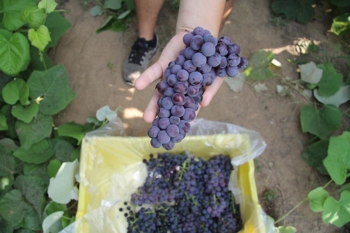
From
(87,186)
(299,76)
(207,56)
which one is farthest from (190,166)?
(299,76)

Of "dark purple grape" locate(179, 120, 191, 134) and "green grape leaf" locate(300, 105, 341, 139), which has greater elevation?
"dark purple grape" locate(179, 120, 191, 134)

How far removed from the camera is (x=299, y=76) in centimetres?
244

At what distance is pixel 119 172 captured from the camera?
1.99 metres

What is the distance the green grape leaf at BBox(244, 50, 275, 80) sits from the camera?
2.34 meters

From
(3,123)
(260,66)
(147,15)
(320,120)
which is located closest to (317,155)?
(320,120)

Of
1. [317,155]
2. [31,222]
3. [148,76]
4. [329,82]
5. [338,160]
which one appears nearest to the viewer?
[148,76]

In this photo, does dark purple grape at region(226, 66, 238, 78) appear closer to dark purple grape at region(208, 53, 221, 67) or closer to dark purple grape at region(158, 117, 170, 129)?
dark purple grape at region(208, 53, 221, 67)

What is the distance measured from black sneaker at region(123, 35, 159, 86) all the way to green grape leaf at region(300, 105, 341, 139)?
1124 mm

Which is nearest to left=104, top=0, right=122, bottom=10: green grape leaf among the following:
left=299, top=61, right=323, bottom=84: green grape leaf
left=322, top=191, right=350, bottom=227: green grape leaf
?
left=299, top=61, right=323, bottom=84: green grape leaf

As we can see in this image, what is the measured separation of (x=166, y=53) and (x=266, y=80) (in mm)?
1152

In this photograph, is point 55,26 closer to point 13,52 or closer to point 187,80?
point 13,52

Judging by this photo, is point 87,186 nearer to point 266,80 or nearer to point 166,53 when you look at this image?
point 166,53

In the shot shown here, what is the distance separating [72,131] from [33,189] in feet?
1.29

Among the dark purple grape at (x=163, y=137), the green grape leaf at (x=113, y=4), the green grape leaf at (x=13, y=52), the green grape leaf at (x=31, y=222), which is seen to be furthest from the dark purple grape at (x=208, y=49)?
the green grape leaf at (x=113, y=4)
